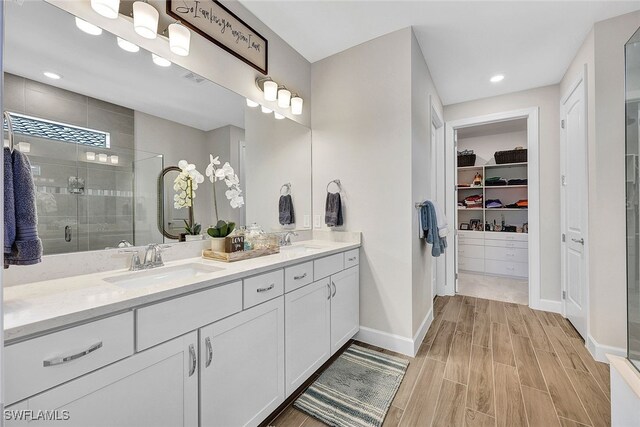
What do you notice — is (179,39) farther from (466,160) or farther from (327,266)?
(466,160)

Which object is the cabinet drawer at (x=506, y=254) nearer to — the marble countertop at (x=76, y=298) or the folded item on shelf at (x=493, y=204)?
the folded item on shelf at (x=493, y=204)

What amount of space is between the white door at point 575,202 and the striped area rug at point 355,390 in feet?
5.97

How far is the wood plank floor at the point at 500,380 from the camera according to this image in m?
1.50

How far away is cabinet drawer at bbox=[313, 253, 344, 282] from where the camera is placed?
1770 millimetres

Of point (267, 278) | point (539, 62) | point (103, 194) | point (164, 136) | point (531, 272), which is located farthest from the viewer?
point (531, 272)

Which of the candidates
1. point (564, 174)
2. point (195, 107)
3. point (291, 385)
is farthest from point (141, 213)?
point (564, 174)

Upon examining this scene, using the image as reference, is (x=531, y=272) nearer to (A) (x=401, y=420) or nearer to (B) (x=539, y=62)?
(B) (x=539, y=62)

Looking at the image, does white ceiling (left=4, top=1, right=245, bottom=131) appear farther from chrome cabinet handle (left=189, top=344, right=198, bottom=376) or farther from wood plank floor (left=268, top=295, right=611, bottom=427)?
wood plank floor (left=268, top=295, right=611, bottom=427)

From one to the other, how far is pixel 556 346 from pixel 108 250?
10.9 feet

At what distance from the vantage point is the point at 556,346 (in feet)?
7.42

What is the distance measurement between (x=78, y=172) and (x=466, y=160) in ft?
17.3

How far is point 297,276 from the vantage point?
5.27 ft

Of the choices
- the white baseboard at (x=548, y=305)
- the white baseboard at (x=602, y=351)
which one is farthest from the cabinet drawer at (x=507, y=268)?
the white baseboard at (x=602, y=351)

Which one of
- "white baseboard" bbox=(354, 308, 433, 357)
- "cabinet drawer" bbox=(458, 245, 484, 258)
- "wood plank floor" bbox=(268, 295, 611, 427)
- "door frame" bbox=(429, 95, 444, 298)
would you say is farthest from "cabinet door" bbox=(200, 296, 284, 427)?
"cabinet drawer" bbox=(458, 245, 484, 258)
